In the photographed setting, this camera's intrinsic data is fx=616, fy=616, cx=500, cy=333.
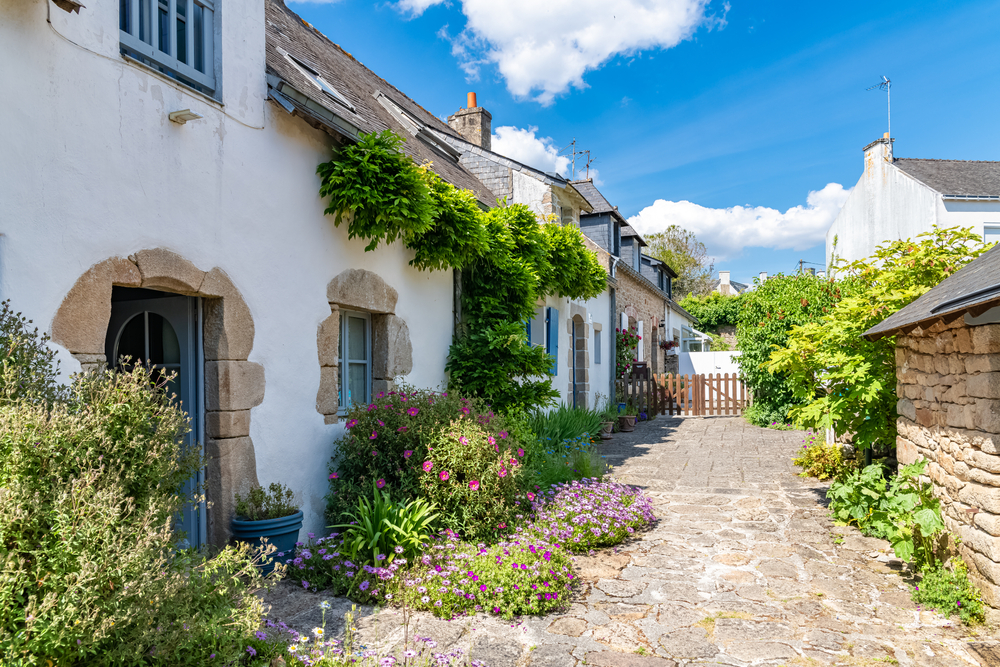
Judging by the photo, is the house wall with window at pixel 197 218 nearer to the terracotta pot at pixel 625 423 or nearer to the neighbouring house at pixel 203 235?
the neighbouring house at pixel 203 235

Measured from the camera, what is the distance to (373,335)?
5879 mm

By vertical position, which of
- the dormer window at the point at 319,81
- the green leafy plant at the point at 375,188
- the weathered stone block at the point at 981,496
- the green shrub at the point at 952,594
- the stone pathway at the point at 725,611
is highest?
the dormer window at the point at 319,81

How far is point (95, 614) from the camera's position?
2064 millimetres

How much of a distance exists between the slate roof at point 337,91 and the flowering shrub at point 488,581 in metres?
3.22

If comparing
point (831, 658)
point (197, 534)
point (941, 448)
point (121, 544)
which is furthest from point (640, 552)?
point (121, 544)

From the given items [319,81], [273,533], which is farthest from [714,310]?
[273,533]

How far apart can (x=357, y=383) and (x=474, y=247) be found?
5.77ft

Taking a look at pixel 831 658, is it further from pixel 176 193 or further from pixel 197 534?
pixel 176 193

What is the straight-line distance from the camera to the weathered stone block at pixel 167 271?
3.53m

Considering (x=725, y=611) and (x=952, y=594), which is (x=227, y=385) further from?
(x=952, y=594)

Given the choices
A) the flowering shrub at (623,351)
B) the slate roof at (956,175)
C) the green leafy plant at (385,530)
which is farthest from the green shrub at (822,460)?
the slate roof at (956,175)

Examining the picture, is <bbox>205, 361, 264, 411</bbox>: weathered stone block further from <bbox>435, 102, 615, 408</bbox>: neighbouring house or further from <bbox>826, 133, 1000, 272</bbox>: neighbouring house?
<bbox>826, 133, 1000, 272</bbox>: neighbouring house

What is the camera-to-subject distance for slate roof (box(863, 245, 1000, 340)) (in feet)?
10.1

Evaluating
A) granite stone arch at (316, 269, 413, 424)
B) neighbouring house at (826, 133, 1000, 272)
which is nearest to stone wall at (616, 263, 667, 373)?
neighbouring house at (826, 133, 1000, 272)
